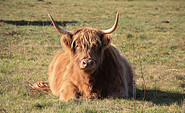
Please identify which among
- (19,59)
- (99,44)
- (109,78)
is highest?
(99,44)

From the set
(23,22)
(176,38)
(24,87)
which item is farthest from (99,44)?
(23,22)

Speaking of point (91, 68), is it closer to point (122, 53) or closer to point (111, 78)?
point (111, 78)

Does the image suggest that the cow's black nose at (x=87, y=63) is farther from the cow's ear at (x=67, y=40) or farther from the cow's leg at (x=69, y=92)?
the cow's leg at (x=69, y=92)

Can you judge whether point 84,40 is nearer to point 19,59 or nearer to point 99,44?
point 99,44

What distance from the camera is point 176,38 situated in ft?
36.0

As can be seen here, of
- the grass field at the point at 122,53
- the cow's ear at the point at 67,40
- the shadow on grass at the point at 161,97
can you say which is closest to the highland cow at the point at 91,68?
the cow's ear at the point at 67,40

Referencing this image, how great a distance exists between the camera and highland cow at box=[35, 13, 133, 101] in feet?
14.3

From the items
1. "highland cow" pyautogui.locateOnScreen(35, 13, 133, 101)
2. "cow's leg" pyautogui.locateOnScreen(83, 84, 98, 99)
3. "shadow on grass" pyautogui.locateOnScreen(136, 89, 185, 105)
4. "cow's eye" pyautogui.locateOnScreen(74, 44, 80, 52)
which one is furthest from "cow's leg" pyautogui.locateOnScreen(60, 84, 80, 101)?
"shadow on grass" pyautogui.locateOnScreen(136, 89, 185, 105)

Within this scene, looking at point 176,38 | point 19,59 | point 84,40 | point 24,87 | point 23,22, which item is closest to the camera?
point 84,40

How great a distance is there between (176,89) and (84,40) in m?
2.38

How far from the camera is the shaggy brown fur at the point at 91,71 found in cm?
439

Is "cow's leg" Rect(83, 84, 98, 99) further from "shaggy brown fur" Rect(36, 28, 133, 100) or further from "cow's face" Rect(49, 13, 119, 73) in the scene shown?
"cow's face" Rect(49, 13, 119, 73)

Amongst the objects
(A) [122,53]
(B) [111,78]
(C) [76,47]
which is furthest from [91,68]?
(A) [122,53]

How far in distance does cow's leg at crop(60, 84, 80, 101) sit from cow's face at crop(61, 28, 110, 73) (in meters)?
0.48
